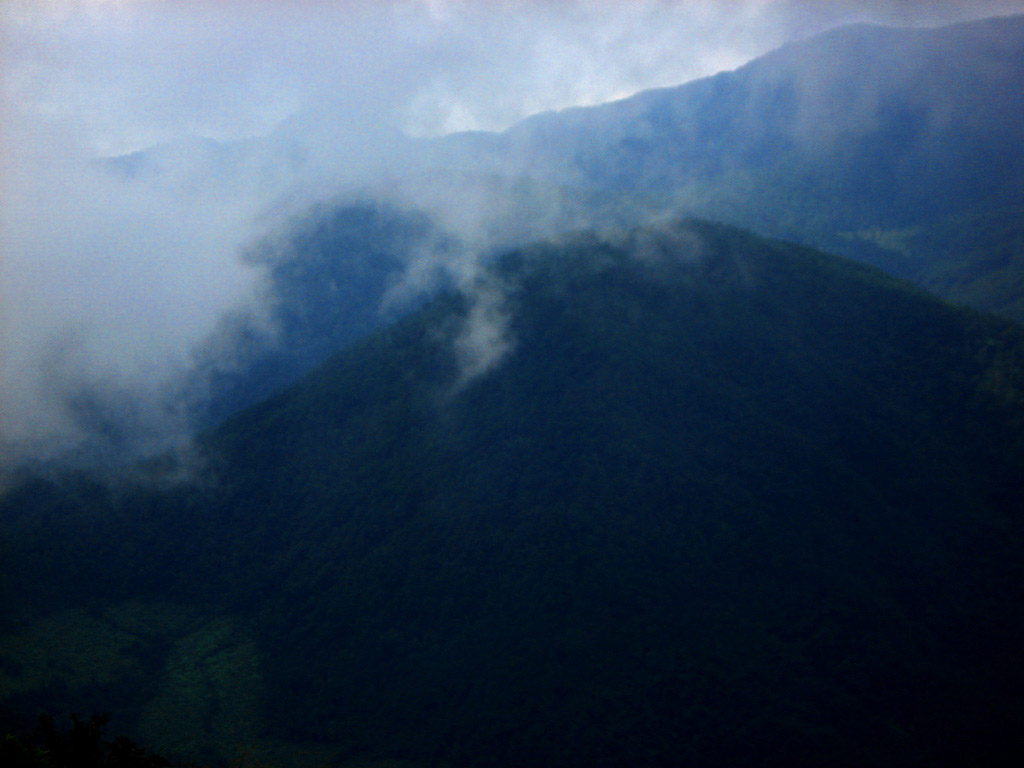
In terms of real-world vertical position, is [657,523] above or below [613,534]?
below

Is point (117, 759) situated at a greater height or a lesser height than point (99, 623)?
lesser

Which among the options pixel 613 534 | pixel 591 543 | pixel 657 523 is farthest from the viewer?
pixel 657 523

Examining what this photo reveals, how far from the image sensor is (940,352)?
5187 inches

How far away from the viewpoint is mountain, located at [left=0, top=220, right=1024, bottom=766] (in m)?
96.2

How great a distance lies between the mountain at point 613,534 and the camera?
316 feet

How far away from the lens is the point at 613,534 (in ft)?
364

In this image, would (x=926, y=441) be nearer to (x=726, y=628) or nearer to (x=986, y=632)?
(x=986, y=632)

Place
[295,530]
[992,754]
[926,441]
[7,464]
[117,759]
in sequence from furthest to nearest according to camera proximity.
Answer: [7,464] < [295,530] < [926,441] < [992,754] < [117,759]

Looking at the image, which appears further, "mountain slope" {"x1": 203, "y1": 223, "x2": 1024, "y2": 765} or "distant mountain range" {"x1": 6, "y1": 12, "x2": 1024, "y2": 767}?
"distant mountain range" {"x1": 6, "y1": 12, "x2": 1024, "y2": 767}

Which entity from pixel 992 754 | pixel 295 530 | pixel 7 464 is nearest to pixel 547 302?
pixel 295 530

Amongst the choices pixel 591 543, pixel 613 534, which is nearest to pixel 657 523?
pixel 613 534

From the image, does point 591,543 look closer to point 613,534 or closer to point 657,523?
point 613,534

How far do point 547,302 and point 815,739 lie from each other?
3193 inches

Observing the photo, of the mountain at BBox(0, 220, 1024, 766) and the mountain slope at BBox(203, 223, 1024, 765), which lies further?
the mountain at BBox(0, 220, 1024, 766)
